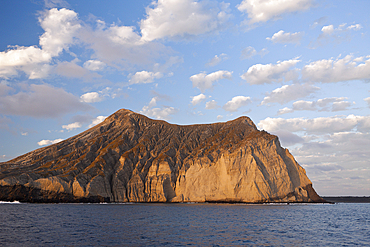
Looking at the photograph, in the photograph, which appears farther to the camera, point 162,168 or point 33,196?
point 162,168

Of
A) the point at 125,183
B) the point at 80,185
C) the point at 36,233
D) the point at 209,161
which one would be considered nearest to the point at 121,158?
the point at 125,183

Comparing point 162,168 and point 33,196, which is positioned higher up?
point 162,168

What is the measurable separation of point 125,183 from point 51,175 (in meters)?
32.1

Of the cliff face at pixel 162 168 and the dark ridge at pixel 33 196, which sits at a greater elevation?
the cliff face at pixel 162 168

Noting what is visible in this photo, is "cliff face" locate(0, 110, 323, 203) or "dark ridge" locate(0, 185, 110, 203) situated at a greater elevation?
"cliff face" locate(0, 110, 323, 203)

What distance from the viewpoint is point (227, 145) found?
5285 inches

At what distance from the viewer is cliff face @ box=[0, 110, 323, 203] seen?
4469 inches

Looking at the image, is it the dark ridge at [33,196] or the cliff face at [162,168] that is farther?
the dark ridge at [33,196]

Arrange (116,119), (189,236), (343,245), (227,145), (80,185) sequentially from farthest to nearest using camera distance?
1. (116,119)
2. (227,145)
3. (80,185)
4. (189,236)
5. (343,245)

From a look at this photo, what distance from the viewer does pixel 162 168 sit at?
135500mm

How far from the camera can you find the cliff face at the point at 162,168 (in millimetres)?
113500

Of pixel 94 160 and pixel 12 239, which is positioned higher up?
pixel 94 160

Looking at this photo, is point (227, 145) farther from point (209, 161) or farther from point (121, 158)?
point (121, 158)

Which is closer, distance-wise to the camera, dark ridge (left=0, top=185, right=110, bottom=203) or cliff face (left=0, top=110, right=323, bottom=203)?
cliff face (left=0, top=110, right=323, bottom=203)
